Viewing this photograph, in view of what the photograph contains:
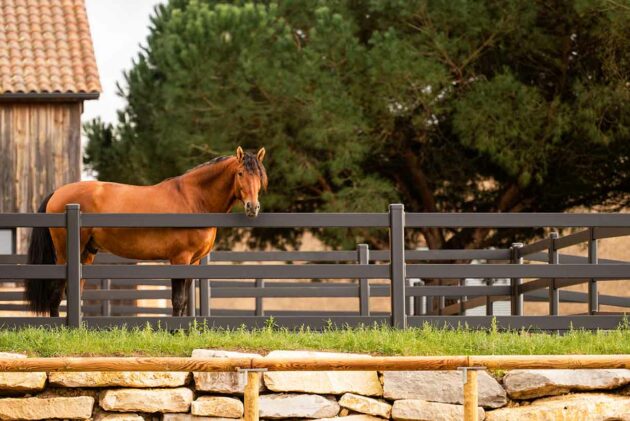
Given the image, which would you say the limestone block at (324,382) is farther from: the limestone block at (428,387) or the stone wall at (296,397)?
the limestone block at (428,387)

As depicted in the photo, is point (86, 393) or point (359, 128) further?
point (359, 128)

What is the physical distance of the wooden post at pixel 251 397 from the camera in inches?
304

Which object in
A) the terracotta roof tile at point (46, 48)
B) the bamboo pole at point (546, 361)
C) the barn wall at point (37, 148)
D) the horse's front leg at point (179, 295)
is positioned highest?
the terracotta roof tile at point (46, 48)

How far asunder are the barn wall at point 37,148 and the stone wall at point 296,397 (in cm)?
1217

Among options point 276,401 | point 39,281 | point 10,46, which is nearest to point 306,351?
point 276,401

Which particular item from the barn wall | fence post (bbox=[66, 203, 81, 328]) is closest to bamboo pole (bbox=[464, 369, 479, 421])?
fence post (bbox=[66, 203, 81, 328])

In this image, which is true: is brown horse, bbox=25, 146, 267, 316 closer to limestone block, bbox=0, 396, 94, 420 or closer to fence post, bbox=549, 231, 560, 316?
limestone block, bbox=0, 396, 94, 420

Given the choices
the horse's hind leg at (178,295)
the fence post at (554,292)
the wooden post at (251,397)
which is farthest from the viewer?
the fence post at (554,292)

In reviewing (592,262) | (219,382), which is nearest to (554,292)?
(592,262)

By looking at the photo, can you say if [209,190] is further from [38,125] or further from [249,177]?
[38,125]

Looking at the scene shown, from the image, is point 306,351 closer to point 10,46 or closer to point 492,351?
point 492,351

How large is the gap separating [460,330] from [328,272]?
1.29 meters

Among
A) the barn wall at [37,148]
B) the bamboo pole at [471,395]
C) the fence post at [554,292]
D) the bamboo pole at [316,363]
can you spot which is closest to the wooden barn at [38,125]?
the barn wall at [37,148]

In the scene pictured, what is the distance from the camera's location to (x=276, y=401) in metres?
9.51
